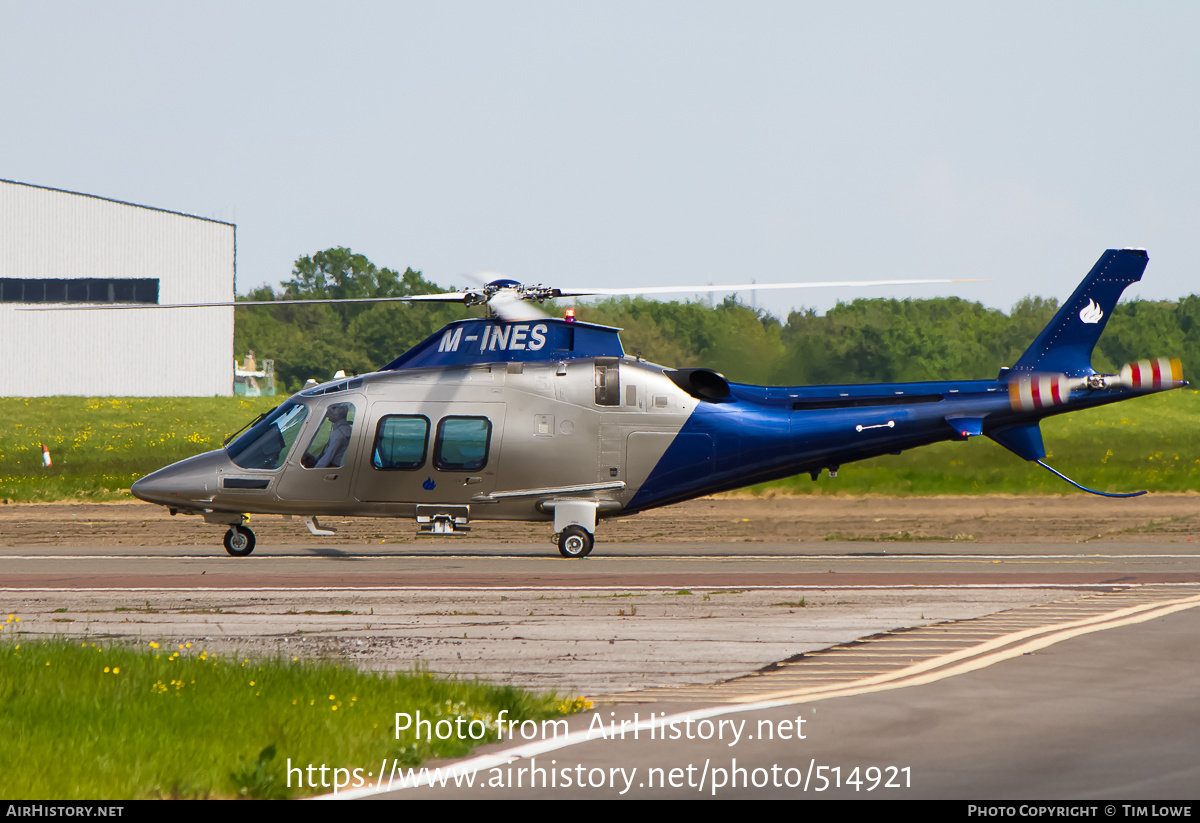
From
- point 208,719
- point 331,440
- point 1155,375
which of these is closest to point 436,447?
point 331,440

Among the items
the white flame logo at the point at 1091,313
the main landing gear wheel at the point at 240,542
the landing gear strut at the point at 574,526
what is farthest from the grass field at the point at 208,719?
the white flame logo at the point at 1091,313

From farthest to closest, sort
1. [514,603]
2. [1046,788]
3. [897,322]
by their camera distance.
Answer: [897,322]
[514,603]
[1046,788]

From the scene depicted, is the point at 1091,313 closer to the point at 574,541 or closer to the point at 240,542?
the point at 574,541

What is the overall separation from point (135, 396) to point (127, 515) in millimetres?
38761

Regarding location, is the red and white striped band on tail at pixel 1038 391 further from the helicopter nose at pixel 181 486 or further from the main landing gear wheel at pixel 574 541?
the helicopter nose at pixel 181 486

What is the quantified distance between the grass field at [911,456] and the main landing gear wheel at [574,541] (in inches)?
445

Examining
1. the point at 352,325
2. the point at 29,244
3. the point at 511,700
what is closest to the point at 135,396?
the point at 29,244

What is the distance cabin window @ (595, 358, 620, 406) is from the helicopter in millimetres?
22

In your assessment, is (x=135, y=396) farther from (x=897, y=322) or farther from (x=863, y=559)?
(x=863, y=559)

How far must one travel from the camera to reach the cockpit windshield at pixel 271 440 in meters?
19.8

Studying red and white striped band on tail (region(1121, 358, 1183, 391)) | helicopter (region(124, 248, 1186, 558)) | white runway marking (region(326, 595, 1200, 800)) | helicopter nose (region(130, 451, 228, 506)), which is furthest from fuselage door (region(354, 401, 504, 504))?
white runway marking (region(326, 595, 1200, 800))

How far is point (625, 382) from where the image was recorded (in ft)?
64.4

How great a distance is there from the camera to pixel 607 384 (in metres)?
19.6
